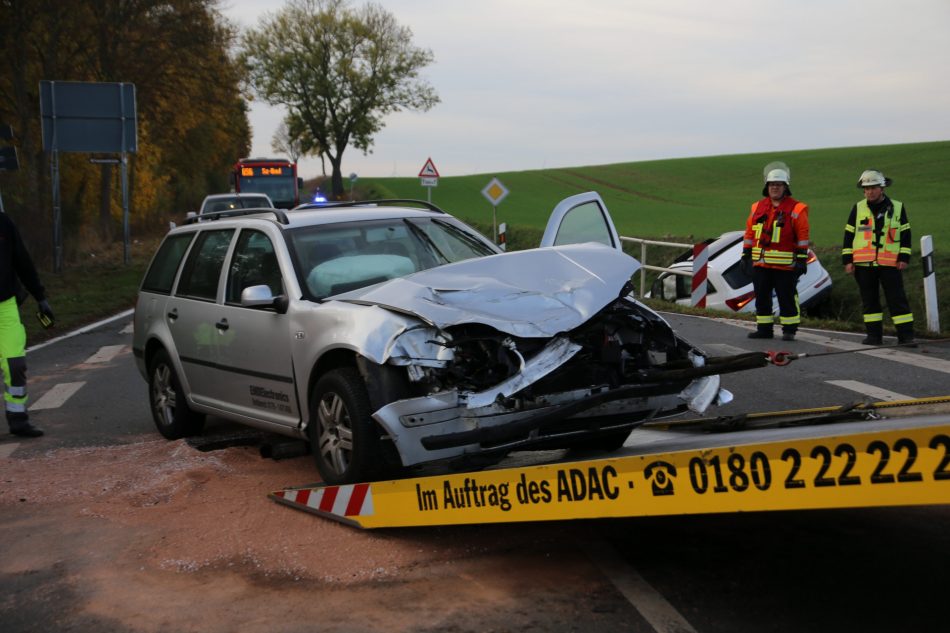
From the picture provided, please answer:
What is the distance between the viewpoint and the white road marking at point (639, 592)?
3969 mm

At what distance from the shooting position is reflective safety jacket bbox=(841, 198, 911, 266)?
11695 millimetres

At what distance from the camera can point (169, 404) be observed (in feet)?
26.7

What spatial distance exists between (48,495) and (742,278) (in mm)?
14249

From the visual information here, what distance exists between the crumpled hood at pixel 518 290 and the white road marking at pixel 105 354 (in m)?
8.33

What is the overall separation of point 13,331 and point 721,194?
54.6m

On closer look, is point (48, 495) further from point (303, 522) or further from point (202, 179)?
point (202, 179)

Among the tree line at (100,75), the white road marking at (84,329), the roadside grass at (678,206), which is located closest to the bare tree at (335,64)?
the roadside grass at (678,206)

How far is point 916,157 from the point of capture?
57281 mm

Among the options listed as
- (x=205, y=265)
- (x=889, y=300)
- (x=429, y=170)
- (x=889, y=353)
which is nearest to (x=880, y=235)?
(x=889, y=300)

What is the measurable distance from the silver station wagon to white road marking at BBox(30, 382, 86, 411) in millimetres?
3494

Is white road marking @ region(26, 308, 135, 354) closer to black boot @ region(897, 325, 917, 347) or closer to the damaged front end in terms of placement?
the damaged front end

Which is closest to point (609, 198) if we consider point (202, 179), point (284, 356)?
point (202, 179)

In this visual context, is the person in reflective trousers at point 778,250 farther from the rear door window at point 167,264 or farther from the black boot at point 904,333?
the rear door window at point 167,264

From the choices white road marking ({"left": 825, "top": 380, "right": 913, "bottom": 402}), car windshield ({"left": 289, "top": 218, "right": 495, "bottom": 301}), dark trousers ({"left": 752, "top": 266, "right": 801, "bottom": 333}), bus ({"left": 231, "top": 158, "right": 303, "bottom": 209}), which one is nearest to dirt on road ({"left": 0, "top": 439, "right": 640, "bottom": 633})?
car windshield ({"left": 289, "top": 218, "right": 495, "bottom": 301})
